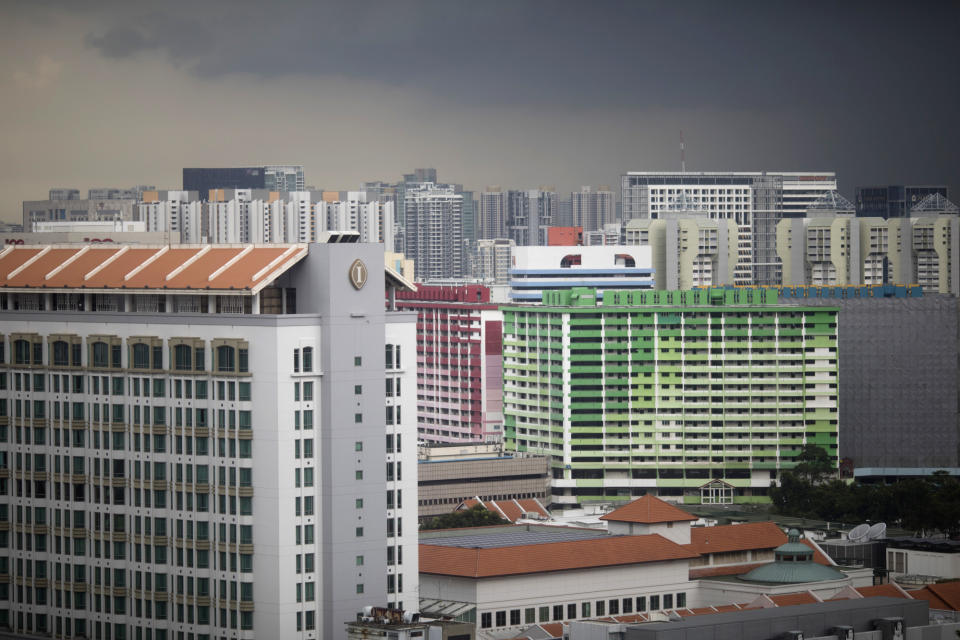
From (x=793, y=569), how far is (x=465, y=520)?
146 feet

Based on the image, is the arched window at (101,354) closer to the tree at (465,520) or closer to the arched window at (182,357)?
the arched window at (182,357)

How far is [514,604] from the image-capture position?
4269 inches

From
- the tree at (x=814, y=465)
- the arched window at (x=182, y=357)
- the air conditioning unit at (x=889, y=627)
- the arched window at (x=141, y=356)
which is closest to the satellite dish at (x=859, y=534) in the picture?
the air conditioning unit at (x=889, y=627)

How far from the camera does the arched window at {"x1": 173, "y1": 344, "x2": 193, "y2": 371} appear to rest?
294 feet

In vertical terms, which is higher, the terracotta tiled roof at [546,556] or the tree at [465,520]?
the terracotta tiled roof at [546,556]

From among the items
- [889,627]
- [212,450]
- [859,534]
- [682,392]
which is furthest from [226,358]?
[682,392]

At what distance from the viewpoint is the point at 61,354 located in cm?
9531

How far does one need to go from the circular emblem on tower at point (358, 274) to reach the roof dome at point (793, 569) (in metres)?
39.4

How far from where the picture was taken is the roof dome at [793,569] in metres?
116

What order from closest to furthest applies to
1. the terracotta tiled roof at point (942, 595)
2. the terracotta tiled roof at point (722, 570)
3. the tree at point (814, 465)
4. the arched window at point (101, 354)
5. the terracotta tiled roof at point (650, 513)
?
the arched window at point (101, 354) → the terracotta tiled roof at point (942, 595) → the terracotta tiled roof at point (722, 570) → the terracotta tiled roof at point (650, 513) → the tree at point (814, 465)

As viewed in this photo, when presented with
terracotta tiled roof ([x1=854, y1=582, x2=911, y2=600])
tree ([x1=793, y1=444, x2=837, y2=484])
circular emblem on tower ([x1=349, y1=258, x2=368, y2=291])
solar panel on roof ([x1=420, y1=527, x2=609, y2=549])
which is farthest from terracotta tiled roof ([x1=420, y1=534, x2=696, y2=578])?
tree ([x1=793, y1=444, x2=837, y2=484])

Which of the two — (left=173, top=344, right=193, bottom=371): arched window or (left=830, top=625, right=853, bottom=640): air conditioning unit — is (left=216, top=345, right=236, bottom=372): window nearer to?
(left=173, top=344, right=193, bottom=371): arched window

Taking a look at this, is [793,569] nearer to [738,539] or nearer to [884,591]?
[884,591]

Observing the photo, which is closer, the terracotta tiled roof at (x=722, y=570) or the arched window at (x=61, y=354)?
the arched window at (x=61, y=354)
